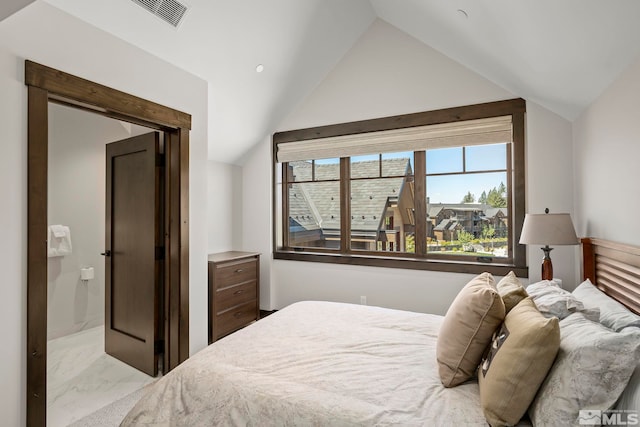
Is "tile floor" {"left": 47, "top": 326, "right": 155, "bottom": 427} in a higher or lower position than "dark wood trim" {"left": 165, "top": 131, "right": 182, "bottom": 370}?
lower

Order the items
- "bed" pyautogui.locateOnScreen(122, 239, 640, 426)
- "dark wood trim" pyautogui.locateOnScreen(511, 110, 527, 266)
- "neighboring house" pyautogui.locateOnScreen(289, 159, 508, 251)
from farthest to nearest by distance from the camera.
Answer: "neighboring house" pyautogui.locateOnScreen(289, 159, 508, 251) → "dark wood trim" pyautogui.locateOnScreen(511, 110, 527, 266) → "bed" pyautogui.locateOnScreen(122, 239, 640, 426)

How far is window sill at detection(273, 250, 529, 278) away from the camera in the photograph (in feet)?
10.3

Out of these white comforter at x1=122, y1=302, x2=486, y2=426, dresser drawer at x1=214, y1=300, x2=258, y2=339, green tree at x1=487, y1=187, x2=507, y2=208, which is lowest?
dresser drawer at x1=214, y1=300, x2=258, y2=339

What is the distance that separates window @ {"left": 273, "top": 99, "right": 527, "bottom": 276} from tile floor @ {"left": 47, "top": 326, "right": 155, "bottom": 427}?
200 centimetres

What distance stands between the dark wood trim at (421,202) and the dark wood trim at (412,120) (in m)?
0.36

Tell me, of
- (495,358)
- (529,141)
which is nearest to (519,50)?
(529,141)

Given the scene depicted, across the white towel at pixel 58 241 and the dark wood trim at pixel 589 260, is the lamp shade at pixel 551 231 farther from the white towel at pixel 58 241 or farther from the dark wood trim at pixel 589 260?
the white towel at pixel 58 241

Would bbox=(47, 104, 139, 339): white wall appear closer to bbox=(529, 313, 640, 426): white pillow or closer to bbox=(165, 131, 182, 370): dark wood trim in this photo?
bbox=(165, 131, 182, 370): dark wood trim

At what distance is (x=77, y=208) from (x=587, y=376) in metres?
4.47

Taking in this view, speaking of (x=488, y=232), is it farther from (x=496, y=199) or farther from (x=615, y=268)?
(x=615, y=268)

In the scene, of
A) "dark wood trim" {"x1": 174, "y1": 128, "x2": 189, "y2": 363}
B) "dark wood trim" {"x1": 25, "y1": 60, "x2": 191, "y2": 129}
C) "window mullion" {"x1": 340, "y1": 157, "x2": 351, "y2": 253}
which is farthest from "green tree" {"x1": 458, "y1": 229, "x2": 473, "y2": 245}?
Answer: "dark wood trim" {"x1": 25, "y1": 60, "x2": 191, "y2": 129}

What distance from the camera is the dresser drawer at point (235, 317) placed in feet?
11.4

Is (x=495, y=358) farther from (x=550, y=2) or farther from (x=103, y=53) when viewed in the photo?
(x=103, y=53)

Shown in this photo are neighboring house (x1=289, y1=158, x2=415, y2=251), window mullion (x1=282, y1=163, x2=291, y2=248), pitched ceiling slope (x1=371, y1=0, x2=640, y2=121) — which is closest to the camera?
pitched ceiling slope (x1=371, y1=0, x2=640, y2=121)
